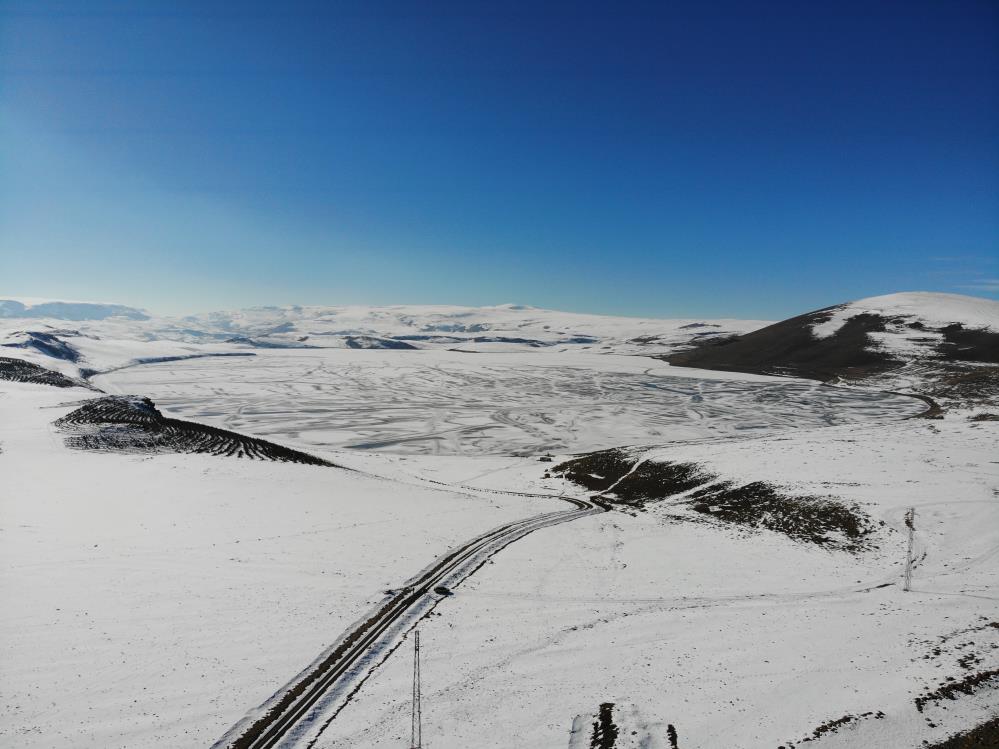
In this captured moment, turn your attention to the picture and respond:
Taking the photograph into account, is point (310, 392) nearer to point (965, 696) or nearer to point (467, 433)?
point (467, 433)

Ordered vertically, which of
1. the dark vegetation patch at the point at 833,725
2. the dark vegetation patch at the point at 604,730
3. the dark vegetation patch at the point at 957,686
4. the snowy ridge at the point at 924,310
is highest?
the snowy ridge at the point at 924,310

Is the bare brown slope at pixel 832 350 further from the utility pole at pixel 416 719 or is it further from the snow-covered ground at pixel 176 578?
the utility pole at pixel 416 719

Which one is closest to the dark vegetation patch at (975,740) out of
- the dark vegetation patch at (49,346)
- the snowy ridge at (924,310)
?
the snowy ridge at (924,310)

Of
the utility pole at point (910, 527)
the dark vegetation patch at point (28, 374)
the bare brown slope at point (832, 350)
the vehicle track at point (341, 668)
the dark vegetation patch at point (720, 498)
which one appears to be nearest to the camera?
the vehicle track at point (341, 668)

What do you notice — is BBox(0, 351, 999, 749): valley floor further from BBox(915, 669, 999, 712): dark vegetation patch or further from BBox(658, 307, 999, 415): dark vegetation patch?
BBox(658, 307, 999, 415): dark vegetation patch

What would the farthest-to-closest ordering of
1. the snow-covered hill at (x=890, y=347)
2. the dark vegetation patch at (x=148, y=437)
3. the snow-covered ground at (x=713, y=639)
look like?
1. the snow-covered hill at (x=890, y=347)
2. the dark vegetation patch at (x=148, y=437)
3. the snow-covered ground at (x=713, y=639)

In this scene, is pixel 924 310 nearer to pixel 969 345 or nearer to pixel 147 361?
pixel 969 345
